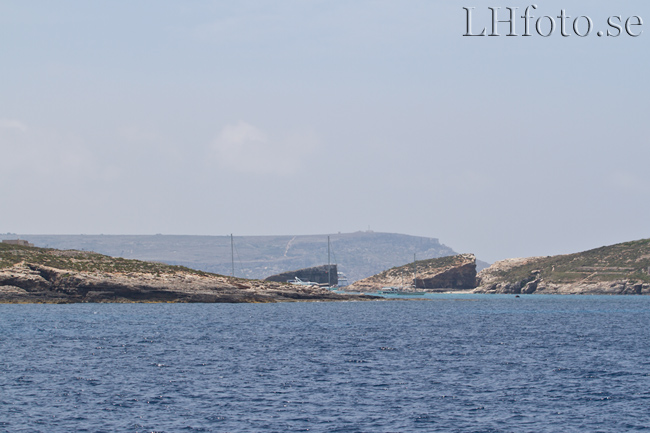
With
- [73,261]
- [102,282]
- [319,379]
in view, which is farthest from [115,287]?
[319,379]

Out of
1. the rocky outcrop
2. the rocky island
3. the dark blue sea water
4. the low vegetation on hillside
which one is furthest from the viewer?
the low vegetation on hillside

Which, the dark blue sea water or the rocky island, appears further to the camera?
the rocky island

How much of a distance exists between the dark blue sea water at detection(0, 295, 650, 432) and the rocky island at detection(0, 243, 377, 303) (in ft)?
158

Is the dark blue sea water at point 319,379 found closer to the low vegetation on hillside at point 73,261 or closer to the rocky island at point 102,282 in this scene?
the rocky island at point 102,282

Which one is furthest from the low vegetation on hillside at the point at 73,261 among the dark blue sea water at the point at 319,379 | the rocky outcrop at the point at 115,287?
the dark blue sea water at the point at 319,379

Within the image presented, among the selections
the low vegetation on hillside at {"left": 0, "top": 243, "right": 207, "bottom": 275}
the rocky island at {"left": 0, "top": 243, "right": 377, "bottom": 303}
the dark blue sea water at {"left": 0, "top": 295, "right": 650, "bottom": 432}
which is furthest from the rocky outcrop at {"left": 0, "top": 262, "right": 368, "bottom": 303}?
the dark blue sea water at {"left": 0, "top": 295, "right": 650, "bottom": 432}

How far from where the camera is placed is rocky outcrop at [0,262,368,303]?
129 meters

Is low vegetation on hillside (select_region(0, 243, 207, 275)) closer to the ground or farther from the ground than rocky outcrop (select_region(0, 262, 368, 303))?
farther from the ground

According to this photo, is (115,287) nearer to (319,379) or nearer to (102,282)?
(102,282)

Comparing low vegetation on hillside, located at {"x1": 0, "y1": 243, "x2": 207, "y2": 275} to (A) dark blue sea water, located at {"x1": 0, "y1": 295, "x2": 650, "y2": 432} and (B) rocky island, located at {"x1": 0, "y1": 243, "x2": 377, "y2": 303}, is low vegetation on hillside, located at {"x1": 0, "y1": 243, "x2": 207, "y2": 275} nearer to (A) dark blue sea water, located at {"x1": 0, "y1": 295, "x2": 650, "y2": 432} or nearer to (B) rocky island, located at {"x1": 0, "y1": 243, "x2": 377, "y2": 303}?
(B) rocky island, located at {"x1": 0, "y1": 243, "x2": 377, "y2": 303}

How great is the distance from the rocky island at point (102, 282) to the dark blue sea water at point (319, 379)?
4805 cm

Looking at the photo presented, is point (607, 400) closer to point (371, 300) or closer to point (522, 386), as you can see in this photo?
point (522, 386)

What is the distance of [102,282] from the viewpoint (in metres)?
134

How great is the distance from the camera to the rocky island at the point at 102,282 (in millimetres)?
130000
